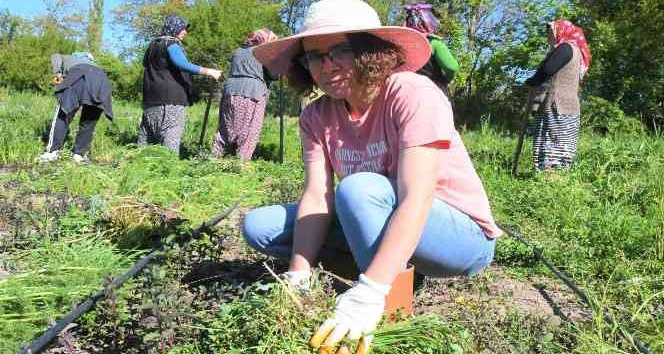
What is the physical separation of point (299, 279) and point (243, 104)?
441cm

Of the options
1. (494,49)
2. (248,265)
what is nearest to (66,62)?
(248,265)

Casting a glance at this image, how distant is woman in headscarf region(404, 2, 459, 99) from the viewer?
4.75 metres

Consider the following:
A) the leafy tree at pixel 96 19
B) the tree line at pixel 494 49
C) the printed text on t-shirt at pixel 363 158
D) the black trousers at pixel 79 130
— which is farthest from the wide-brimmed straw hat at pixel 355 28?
the leafy tree at pixel 96 19

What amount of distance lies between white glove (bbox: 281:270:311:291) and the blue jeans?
0.55ft

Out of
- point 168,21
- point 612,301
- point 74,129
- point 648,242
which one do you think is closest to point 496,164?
point 648,242

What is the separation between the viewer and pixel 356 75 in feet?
6.41

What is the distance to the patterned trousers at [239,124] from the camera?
610 cm

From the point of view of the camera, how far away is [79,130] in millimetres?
5977

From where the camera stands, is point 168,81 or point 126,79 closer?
point 168,81

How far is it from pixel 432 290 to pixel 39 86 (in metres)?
17.0

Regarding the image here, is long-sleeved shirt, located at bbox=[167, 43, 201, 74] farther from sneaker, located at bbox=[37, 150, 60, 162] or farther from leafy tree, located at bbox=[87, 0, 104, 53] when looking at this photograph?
leafy tree, located at bbox=[87, 0, 104, 53]

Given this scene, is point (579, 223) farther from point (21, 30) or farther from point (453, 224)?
point (21, 30)

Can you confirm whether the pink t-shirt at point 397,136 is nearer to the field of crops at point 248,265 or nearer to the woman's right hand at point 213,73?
the field of crops at point 248,265

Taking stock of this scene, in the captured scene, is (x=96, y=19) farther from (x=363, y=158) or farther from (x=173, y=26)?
(x=363, y=158)
